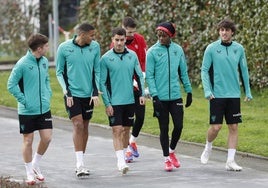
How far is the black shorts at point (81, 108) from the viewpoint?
11.2 metres

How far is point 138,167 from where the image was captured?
12.0 meters

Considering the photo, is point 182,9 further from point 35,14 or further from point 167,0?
point 35,14

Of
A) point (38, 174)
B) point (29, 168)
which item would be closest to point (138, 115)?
point (38, 174)

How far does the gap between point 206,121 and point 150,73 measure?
4.65 m

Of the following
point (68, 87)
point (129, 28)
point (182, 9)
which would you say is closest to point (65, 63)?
point (68, 87)

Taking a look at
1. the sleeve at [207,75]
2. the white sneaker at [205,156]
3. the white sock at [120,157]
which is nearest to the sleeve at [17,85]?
the white sock at [120,157]

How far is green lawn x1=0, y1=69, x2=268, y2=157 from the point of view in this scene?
13508 millimetres

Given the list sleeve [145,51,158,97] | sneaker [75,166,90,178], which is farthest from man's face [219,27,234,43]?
sneaker [75,166,90,178]

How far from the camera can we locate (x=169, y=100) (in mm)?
11672

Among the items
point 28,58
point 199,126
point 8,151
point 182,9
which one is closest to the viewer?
point 28,58

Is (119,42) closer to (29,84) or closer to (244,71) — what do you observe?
(29,84)

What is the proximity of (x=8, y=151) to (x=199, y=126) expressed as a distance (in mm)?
3503

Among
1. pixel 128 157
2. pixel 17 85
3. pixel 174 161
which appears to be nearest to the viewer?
pixel 17 85

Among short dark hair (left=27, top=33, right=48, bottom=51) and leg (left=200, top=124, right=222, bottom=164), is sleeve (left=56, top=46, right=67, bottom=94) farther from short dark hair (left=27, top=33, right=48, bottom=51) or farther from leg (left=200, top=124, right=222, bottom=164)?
leg (left=200, top=124, right=222, bottom=164)
